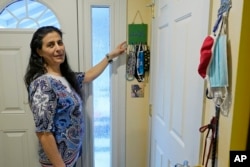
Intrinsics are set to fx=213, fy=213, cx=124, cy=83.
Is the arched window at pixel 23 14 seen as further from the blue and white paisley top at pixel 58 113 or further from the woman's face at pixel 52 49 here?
the blue and white paisley top at pixel 58 113

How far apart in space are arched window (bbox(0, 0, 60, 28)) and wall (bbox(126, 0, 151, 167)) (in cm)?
73

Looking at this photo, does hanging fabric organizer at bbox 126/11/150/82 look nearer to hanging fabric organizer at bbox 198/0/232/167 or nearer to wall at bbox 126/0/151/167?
wall at bbox 126/0/151/167

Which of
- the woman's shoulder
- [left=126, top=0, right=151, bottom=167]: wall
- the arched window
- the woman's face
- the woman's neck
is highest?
the arched window

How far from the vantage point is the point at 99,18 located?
1.67 m

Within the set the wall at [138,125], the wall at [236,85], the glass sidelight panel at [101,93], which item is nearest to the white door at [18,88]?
the glass sidelight panel at [101,93]

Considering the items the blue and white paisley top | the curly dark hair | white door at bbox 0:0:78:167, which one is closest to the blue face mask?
the blue and white paisley top

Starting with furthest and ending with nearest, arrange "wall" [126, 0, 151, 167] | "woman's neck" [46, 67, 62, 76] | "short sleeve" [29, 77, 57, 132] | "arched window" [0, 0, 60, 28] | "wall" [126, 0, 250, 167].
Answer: "wall" [126, 0, 151, 167] → "arched window" [0, 0, 60, 28] → "woman's neck" [46, 67, 62, 76] → "short sleeve" [29, 77, 57, 132] → "wall" [126, 0, 250, 167]

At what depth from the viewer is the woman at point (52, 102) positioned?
1.24 metres

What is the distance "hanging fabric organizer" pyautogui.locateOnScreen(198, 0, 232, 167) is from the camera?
0.74 metres

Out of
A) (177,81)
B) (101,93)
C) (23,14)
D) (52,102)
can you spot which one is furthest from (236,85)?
(23,14)

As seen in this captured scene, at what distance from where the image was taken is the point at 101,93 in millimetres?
1763

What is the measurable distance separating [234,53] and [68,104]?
983mm

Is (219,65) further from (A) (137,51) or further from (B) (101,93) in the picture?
(B) (101,93)

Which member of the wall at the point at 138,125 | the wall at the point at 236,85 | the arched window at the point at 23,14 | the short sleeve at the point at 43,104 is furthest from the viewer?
the wall at the point at 138,125
